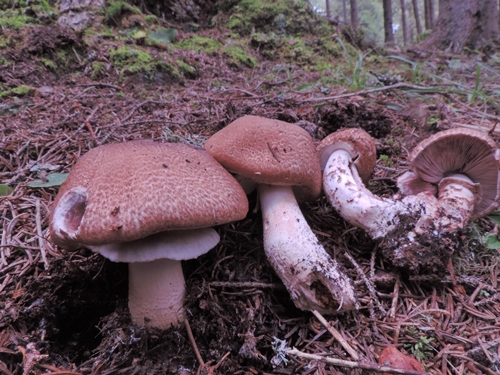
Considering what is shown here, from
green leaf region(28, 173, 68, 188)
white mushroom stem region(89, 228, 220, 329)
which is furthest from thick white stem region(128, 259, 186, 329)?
green leaf region(28, 173, 68, 188)

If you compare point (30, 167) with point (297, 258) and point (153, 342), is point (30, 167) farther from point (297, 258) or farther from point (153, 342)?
point (297, 258)

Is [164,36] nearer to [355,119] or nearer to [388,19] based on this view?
[355,119]

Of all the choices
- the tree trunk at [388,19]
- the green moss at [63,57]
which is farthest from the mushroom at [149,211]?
the tree trunk at [388,19]

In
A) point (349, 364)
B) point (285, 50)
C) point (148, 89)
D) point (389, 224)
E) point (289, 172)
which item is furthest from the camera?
point (285, 50)

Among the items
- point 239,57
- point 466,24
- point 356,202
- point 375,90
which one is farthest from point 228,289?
point 466,24

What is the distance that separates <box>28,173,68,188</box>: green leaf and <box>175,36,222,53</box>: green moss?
187 inches

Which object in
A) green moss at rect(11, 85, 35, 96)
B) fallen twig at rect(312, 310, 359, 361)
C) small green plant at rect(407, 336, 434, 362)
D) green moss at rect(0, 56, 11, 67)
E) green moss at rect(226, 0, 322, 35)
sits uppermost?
green moss at rect(226, 0, 322, 35)

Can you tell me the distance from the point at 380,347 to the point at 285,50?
23.8 feet

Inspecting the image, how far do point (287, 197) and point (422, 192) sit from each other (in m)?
1.09

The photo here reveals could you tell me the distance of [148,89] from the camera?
4.87m

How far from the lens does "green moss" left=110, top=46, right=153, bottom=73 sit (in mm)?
5043

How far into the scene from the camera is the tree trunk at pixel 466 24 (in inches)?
358

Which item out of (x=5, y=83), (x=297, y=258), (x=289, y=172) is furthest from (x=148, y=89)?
(x=297, y=258)

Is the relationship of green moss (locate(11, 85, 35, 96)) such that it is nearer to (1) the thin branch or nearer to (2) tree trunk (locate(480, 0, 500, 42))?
(1) the thin branch
